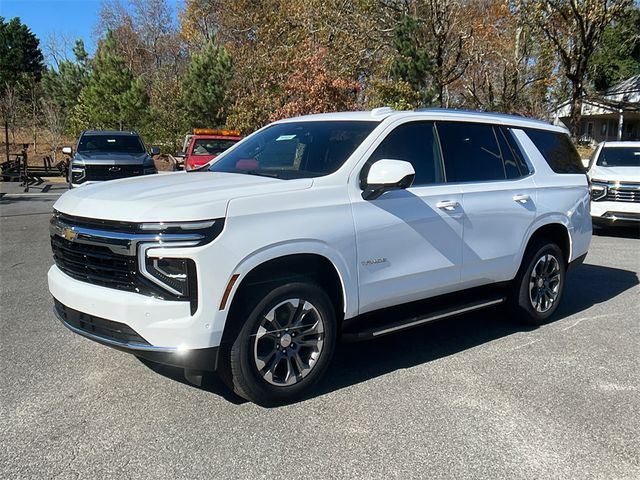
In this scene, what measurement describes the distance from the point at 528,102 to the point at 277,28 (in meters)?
14.0

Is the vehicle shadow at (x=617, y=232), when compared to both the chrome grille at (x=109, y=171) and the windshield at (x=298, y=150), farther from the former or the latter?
the chrome grille at (x=109, y=171)

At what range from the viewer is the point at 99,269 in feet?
11.9

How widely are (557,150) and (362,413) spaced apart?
3.83 metres

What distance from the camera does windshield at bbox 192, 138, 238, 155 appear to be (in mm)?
15844

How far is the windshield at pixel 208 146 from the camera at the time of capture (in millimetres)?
15844

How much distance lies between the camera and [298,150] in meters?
4.77

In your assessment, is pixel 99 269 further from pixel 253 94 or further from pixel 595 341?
pixel 253 94

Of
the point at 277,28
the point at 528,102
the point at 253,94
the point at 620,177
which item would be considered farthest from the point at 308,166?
the point at 528,102

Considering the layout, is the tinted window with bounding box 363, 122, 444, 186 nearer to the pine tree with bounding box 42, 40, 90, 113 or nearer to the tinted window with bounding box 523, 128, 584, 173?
the tinted window with bounding box 523, 128, 584, 173

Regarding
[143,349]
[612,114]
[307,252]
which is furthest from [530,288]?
[612,114]

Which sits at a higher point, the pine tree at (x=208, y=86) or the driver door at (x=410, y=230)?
the pine tree at (x=208, y=86)

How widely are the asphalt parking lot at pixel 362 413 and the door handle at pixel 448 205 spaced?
125cm

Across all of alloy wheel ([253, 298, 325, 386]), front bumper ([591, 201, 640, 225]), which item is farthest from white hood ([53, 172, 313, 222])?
front bumper ([591, 201, 640, 225])

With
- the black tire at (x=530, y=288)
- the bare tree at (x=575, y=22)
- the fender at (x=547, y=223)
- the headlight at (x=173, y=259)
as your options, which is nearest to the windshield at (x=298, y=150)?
the headlight at (x=173, y=259)
